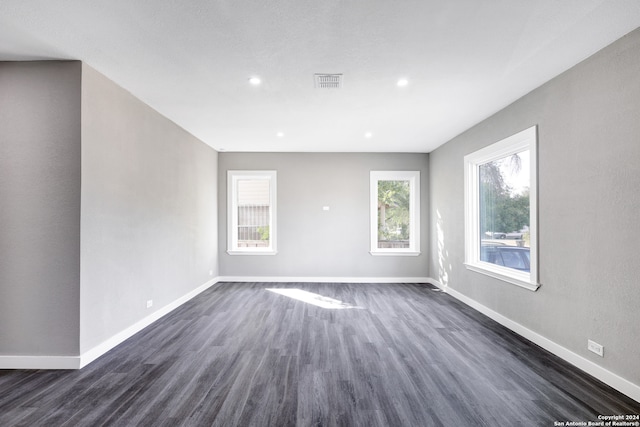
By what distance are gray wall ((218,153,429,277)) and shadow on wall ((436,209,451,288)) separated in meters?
0.50

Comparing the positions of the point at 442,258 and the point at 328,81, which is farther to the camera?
the point at 442,258

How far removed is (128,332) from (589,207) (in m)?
4.69

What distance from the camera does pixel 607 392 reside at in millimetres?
2189

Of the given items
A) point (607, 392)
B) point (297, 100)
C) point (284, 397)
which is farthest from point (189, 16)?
point (607, 392)

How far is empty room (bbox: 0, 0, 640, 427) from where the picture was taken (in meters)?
2.01

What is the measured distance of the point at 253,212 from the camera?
6.23 metres

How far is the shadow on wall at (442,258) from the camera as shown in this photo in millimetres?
5258

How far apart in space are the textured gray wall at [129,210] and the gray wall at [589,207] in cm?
442

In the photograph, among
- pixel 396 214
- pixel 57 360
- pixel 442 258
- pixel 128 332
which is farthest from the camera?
pixel 396 214

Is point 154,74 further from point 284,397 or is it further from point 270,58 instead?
point 284,397

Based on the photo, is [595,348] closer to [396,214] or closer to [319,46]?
[319,46]

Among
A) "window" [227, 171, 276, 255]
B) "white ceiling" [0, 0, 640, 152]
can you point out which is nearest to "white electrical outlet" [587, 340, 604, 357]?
"white ceiling" [0, 0, 640, 152]

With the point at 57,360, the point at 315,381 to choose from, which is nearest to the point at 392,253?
the point at 315,381

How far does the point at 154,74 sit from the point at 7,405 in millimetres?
2861
